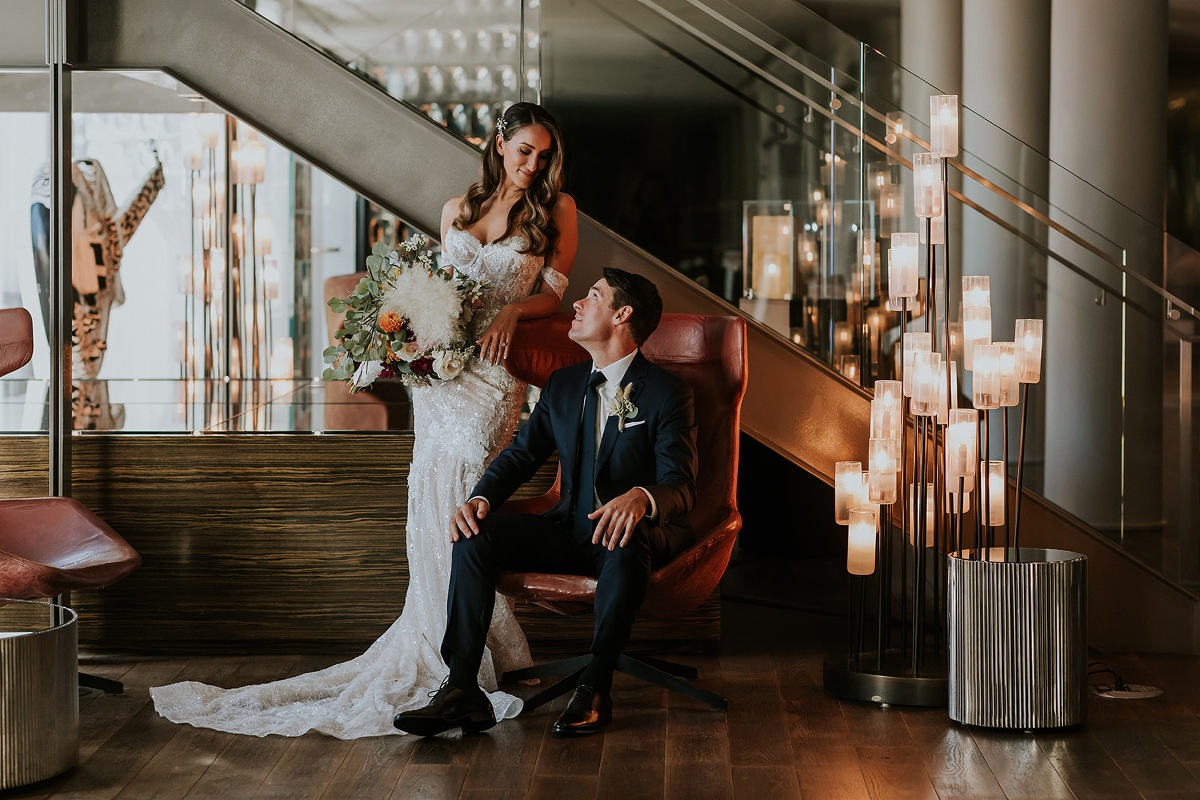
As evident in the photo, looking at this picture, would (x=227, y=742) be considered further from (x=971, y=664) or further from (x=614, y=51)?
(x=614, y=51)

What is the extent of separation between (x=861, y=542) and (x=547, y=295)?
47.4 inches

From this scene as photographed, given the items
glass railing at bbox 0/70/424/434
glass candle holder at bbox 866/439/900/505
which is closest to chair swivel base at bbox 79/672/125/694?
glass railing at bbox 0/70/424/434

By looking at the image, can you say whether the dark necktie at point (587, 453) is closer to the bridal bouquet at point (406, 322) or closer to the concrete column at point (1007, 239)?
the bridal bouquet at point (406, 322)

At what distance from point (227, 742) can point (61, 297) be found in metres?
1.81

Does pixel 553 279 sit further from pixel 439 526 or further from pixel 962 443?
pixel 962 443

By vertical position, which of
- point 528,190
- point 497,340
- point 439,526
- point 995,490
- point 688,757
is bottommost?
point 688,757

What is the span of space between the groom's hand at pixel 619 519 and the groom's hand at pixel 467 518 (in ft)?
1.08

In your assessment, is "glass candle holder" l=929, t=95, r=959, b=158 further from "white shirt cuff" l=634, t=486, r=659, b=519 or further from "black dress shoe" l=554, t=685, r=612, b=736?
"black dress shoe" l=554, t=685, r=612, b=736

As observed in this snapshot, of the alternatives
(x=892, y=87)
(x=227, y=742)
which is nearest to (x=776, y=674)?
(x=227, y=742)

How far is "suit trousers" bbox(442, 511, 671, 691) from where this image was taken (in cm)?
344

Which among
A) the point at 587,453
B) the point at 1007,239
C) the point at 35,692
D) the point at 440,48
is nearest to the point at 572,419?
the point at 587,453

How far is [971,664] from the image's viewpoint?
3.52 m

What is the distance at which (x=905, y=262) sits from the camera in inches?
148

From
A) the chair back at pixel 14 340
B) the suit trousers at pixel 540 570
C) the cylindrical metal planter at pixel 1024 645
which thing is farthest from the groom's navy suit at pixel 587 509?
the chair back at pixel 14 340
